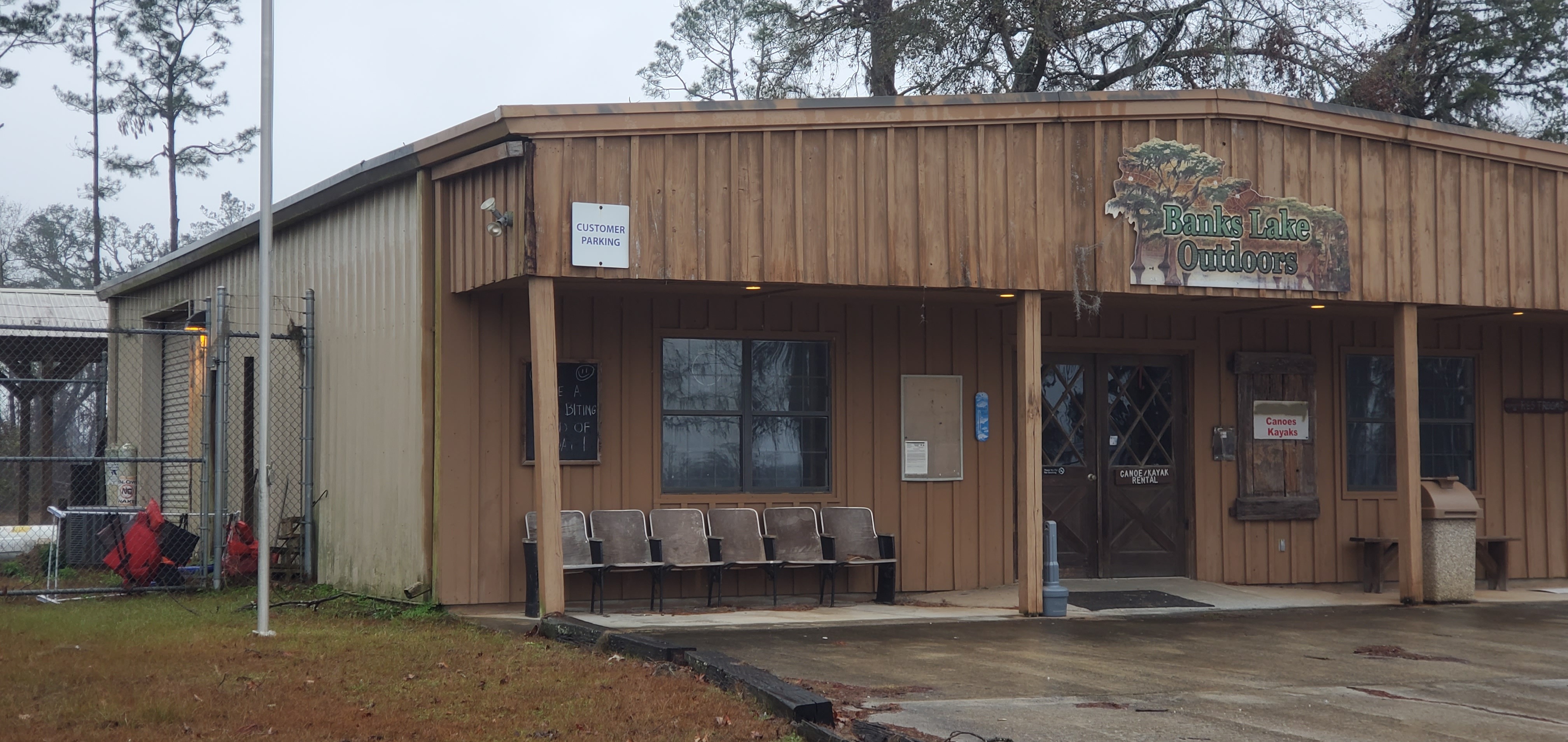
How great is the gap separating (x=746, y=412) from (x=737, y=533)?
105 cm

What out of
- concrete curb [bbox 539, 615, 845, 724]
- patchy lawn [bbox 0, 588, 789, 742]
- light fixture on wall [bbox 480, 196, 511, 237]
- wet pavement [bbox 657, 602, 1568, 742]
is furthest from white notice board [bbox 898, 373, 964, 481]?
patchy lawn [bbox 0, 588, 789, 742]

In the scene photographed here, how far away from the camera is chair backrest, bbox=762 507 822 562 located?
12.0m

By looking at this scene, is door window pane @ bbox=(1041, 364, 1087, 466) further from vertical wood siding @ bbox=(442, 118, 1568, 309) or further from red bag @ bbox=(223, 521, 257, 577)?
red bag @ bbox=(223, 521, 257, 577)

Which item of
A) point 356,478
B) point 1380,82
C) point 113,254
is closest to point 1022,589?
point 356,478

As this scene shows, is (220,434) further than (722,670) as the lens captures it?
Yes

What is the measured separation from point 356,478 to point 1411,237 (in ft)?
30.5

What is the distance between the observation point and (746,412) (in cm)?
1235

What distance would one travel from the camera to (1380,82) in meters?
22.0

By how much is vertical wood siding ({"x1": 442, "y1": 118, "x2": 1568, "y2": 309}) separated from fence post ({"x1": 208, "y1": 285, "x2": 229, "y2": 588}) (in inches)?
127

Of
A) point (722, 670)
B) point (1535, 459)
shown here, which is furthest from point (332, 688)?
point (1535, 459)

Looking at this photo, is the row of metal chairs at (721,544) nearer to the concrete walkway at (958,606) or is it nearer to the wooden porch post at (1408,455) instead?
the concrete walkway at (958,606)

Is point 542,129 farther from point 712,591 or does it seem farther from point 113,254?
point 113,254

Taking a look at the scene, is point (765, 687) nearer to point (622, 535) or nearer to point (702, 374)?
point (622, 535)

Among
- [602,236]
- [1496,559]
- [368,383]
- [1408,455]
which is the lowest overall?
[1496,559]
